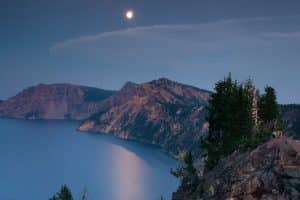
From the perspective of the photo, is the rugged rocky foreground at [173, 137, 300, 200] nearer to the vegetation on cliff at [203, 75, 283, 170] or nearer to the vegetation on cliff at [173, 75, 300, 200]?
the vegetation on cliff at [173, 75, 300, 200]

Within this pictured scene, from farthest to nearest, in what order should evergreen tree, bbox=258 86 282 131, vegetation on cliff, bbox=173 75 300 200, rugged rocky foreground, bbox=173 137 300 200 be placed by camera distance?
evergreen tree, bbox=258 86 282 131 < vegetation on cliff, bbox=173 75 300 200 < rugged rocky foreground, bbox=173 137 300 200

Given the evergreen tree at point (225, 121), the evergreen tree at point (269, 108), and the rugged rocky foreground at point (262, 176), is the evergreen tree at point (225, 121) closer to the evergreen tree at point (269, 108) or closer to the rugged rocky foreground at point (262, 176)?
the evergreen tree at point (269, 108)

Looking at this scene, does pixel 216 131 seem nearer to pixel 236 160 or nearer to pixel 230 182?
pixel 236 160

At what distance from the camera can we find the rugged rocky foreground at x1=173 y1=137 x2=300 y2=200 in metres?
29.8

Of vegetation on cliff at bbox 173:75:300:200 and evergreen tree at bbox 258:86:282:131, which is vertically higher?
evergreen tree at bbox 258:86:282:131

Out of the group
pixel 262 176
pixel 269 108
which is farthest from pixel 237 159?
pixel 269 108

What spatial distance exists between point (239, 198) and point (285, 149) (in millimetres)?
6573

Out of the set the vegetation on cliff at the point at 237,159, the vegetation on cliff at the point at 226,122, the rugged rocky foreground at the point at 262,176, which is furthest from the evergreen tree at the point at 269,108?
the rugged rocky foreground at the point at 262,176

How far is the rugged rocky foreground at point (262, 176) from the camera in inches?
1171

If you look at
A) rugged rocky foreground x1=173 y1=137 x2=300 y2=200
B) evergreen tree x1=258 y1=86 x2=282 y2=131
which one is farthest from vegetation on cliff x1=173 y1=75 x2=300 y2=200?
evergreen tree x1=258 y1=86 x2=282 y2=131

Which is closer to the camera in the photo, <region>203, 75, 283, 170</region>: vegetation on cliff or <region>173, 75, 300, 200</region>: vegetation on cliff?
<region>173, 75, 300, 200</region>: vegetation on cliff

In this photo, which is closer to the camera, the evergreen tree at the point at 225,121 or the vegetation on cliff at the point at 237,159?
the vegetation on cliff at the point at 237,159

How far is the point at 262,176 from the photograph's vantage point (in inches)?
1246

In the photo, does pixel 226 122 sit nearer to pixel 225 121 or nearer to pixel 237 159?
pixel 225 121
